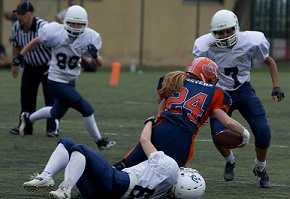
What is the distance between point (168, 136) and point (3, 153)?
3.70m

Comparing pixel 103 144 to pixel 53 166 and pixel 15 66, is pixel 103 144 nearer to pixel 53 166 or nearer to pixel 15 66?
pixel 15 66

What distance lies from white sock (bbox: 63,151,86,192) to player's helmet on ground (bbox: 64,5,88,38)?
4.12m

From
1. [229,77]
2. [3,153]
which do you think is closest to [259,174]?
[229,77]

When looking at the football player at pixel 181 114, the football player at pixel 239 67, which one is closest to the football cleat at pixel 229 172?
the football player at pixel 239 67

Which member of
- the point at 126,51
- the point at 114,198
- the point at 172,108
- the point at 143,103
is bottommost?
the point at 126,51

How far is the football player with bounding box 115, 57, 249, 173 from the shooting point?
809 centimetres

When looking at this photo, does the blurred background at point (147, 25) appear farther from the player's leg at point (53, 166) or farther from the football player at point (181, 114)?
the player's leg at point (53, 166)

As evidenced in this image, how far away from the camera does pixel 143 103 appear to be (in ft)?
59.6

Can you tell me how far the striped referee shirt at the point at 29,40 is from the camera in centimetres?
1335

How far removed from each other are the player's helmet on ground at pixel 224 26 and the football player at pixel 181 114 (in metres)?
1.17

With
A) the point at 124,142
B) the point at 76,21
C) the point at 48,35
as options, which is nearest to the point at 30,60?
the point at 48,35

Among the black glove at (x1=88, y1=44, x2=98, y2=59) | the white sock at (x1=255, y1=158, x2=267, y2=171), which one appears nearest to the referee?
the black glove at (x1=88, y1=44, x2=98, y2=59)

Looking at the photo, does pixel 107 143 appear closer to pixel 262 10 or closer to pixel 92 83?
pixel 92 83

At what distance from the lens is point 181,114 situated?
26.7ft
